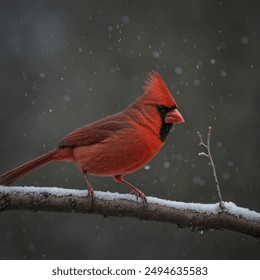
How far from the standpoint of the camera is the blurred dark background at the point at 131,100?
437 centimetres

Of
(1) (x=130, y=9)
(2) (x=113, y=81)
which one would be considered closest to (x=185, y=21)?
(1) (x=130, y=9)

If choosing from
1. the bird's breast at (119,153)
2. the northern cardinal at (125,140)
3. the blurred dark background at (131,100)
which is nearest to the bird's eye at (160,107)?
the northern cardinal at (125,140)

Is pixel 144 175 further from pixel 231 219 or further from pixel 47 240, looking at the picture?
pixel 231 219

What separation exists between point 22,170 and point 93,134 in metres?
0.37

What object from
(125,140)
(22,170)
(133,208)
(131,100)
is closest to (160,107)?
(125,140)

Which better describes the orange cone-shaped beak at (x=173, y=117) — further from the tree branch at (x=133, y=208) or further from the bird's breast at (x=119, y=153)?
the tree branch at (x=133, y=208)

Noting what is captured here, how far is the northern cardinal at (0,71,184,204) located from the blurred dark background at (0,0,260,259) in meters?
1.52

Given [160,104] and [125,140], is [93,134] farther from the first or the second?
[160,104]

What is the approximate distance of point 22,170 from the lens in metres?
2.35

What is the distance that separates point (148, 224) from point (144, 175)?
0.54 metres

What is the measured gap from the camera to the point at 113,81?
508 centimetres

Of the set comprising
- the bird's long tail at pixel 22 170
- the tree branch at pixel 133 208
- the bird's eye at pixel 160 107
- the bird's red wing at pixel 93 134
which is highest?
the bird's eye at pixel 160 107

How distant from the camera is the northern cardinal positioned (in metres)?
2.43

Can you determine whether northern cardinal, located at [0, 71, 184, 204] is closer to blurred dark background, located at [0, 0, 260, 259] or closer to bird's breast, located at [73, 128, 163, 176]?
bird's breast, located at [73, 128, 163, 176]
